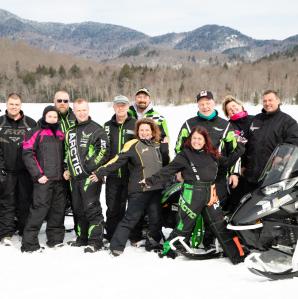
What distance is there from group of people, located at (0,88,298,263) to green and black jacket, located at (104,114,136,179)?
1 centimetres

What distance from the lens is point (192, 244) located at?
4.73m

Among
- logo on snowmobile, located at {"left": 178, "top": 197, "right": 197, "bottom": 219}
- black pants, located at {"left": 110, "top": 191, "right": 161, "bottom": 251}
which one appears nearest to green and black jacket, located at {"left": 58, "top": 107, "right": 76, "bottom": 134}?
black pants, located at {"left": 110, "top": 191, "right": 161, "bottom": 251}

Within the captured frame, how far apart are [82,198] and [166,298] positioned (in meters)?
1.86

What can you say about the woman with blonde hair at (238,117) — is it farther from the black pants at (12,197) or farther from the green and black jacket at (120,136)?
the black pants at (12,197)

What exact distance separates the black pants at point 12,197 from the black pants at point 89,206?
27.7 inches

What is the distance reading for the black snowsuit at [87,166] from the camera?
493 cm

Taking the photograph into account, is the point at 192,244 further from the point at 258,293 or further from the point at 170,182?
the point at 258,293

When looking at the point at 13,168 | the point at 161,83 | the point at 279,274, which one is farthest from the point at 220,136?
the point at 161,83

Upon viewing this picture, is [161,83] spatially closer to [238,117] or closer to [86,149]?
[238,117]

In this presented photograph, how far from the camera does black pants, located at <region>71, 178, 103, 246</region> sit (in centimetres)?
494

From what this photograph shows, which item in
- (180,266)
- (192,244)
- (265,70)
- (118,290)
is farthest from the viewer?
(265,70)

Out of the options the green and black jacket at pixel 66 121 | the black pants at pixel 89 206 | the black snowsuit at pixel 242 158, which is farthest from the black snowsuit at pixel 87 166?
the black snowsuit at pixel 242 158

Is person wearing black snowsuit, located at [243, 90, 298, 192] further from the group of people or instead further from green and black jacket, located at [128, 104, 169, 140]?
green and black jacket, located at [128, 104, 169, 140]

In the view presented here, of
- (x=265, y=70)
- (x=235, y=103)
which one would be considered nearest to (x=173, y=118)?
(x=235, y=103)
